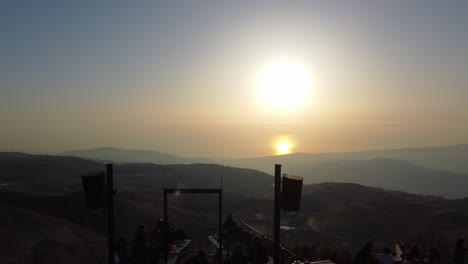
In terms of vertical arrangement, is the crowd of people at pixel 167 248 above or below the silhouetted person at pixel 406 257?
above

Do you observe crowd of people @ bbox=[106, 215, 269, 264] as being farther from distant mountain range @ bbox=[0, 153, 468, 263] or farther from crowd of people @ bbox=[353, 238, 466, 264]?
crowd of people @ bbox=[353, 238, 466, 264]

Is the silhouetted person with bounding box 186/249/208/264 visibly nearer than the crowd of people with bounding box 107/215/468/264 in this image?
Yes

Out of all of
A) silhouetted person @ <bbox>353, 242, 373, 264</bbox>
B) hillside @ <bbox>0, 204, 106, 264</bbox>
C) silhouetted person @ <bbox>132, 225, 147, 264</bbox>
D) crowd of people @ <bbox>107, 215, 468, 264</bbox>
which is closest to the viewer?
crowd of people @ <bbox>107, 215, 468, 264</bbox>

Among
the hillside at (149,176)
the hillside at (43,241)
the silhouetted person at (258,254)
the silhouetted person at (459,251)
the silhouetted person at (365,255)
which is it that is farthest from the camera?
the hillside at (149,176)

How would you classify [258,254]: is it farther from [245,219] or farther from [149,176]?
[149,176]

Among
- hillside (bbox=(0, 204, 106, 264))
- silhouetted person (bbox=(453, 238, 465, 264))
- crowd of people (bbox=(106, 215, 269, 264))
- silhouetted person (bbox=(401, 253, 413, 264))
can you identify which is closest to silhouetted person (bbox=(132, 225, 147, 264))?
crowd of people (bbox=(106, 215, 269, 264))

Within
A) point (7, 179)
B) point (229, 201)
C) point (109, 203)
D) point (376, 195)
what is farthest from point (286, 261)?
point (7, 179)

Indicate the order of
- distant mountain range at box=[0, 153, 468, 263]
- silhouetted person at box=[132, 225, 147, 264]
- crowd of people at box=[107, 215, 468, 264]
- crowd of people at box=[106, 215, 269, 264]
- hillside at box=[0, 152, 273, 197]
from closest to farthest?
1. crowd of people at box=[106, 215, 269, 264]
2. crowd of people at box=[107, 215, 468, 264]
3. silhouetted person at box=[132, 225, 147, 264]
4. distant mountain range at box=[0, 153, 468, 263]
5. hillside at box=[0, 152, 273, 197]

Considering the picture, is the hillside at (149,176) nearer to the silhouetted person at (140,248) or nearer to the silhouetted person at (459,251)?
the silhouetted person at (140,248)

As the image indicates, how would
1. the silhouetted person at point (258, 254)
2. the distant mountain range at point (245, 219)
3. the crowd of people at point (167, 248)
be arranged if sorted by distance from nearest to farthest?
the crowd of people at point (167, 248)
the silhouetted person at point (258, 254)
the distant mountain range at point (245, 219)

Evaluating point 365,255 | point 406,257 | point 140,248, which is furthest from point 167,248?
point 406,257

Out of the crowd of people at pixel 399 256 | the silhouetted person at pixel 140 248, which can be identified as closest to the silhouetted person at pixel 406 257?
the crowd of people at pixel 399 256

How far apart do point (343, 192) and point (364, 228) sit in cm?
2608

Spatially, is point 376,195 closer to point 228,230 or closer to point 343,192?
point 343,192
